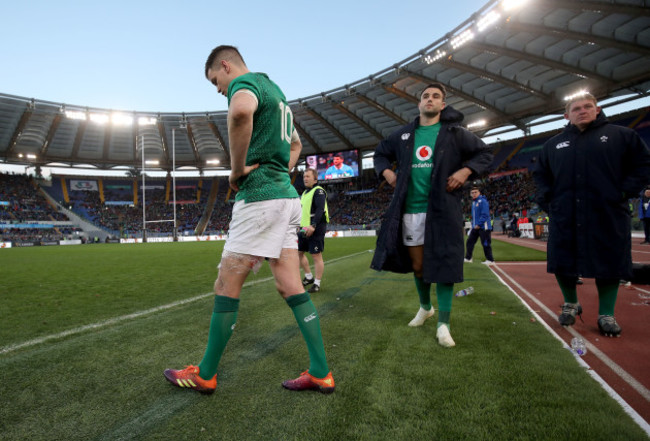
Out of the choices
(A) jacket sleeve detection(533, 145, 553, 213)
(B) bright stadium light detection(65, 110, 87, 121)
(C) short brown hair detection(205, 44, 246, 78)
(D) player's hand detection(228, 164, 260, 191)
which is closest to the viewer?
(D) player's hand detection(228, 164, 260, 191)

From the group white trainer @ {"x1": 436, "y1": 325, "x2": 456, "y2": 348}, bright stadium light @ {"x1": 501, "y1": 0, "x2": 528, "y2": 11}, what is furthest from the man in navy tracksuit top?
bright stadium light @ {"x1": 501, "y1": 0, "x2": 528, "y2": 11}

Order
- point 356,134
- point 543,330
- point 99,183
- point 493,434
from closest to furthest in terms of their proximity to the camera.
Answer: point 493,434 → point 543,330 → point 356,134 → point 99,183

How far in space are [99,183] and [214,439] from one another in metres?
58.2

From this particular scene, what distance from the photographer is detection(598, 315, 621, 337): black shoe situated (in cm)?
298

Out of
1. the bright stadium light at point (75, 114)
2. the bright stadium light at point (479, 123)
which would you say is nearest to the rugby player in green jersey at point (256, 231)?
the bright stadium light at point (479, 123)

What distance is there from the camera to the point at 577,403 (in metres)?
1.81

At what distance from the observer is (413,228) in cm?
315

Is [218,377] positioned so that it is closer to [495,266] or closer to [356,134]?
[495,266]

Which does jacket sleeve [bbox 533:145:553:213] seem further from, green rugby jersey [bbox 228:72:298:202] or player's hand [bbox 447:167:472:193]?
green rugby jersey [bbox 228:72:298:202]

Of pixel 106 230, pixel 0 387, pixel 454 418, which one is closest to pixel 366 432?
pixel 454 418

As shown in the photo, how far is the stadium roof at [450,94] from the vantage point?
60.4ft

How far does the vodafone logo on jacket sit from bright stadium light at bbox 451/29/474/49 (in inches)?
846

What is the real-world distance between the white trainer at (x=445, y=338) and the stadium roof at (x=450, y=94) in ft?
68.1

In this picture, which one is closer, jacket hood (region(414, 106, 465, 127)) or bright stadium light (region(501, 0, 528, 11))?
jacket hood (region(414, 106, 465, 127))
